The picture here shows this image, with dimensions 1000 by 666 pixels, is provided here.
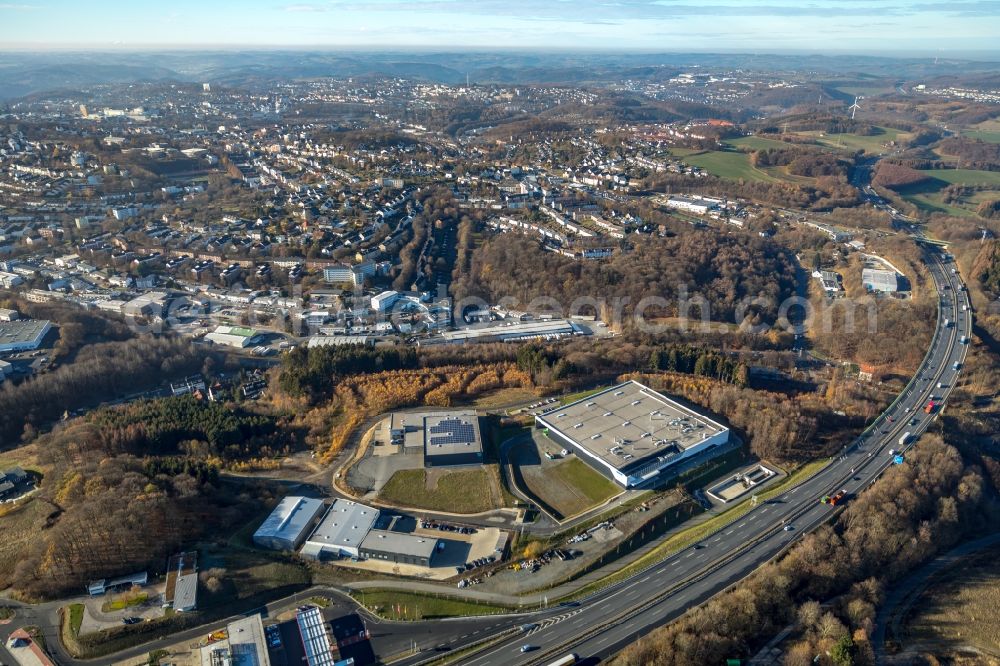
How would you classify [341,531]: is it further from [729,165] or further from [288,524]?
[729,165]

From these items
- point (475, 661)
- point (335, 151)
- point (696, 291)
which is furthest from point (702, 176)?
point (475, 661)

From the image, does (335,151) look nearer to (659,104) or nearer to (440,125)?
(440,125)

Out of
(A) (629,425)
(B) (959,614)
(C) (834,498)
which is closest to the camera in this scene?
(B) (959,614)

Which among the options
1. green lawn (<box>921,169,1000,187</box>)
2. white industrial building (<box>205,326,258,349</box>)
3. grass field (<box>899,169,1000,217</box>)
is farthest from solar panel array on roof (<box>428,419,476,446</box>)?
green lawn (<box>921,169,1000,187</box>)

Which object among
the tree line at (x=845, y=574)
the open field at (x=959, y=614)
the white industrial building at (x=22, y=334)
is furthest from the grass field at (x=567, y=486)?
the white industrial building at (x=22, y=334)

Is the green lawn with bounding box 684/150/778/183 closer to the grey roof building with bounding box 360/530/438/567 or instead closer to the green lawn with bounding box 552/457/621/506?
the green lawn with bounding box 552/457/621/506

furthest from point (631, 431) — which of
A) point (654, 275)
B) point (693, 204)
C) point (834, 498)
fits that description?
point (693, 204)

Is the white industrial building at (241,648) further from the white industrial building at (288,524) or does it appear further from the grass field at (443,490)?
the grass field at (443,490)
